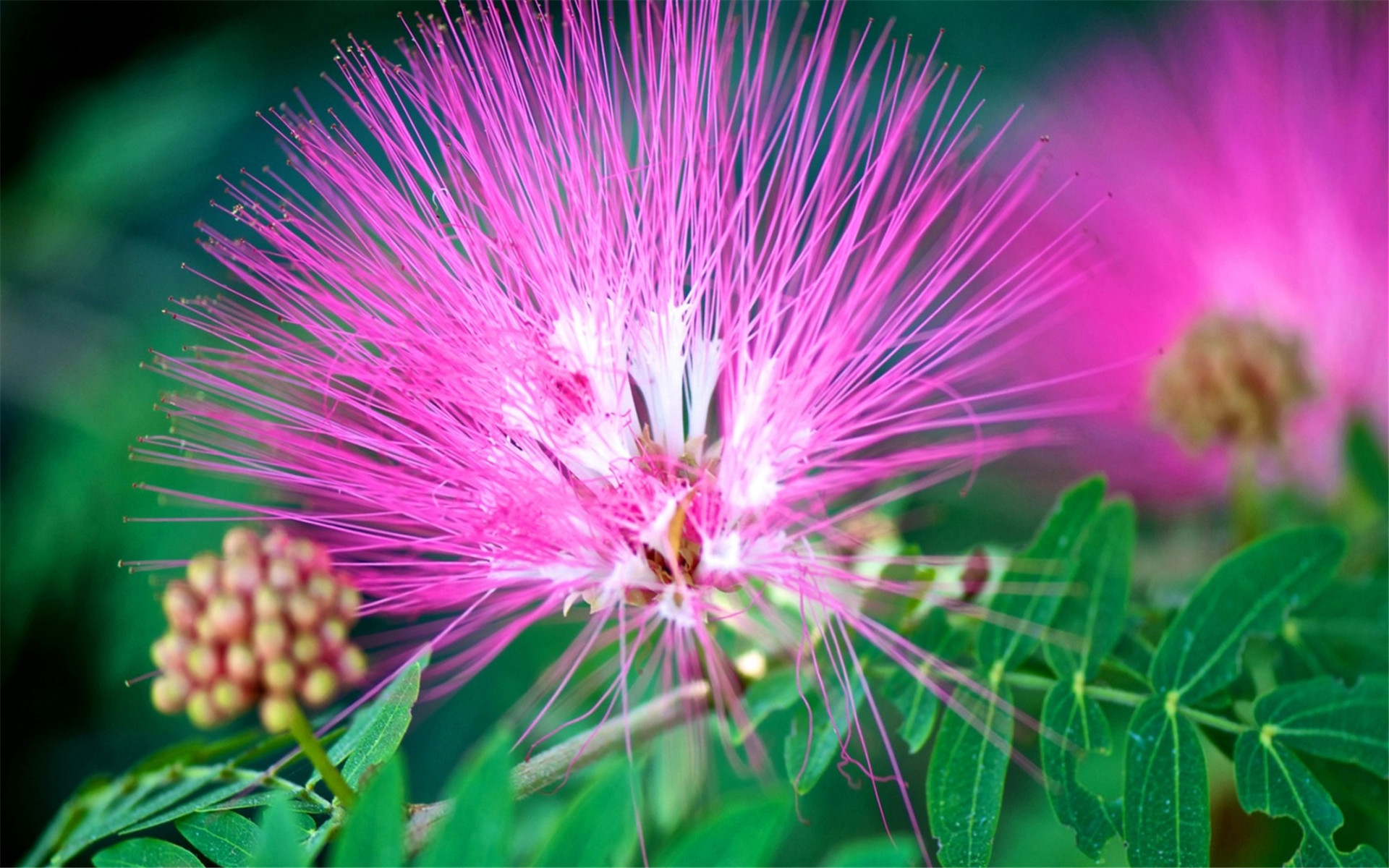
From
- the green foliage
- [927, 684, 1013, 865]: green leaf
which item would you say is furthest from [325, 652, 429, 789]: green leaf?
[927, 684, 1013, 865]: green leaf

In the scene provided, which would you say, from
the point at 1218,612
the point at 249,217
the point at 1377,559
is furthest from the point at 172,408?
the point at 1377,559

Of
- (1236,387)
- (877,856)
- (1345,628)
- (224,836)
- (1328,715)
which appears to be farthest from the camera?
(1236,387)

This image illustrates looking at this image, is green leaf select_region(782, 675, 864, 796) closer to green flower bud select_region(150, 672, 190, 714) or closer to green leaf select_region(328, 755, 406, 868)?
green leaf select_region(328, 755, 406, 868)

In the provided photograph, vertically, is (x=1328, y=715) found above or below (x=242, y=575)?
below

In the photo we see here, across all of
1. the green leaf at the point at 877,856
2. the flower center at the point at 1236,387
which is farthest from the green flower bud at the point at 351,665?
the flower center at the point at 1236,387

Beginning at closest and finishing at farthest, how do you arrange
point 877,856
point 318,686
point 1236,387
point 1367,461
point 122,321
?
point 877,856 < point 318,686 < point 1367,461 < point 1236,387 < point 122,321

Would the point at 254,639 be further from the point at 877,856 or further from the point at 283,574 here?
the point at 877,856

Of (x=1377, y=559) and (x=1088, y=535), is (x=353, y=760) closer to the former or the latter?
(x=1088, y=535)

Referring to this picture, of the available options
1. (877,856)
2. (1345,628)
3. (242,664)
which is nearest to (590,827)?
(877,856)

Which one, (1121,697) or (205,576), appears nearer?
(205,576)
